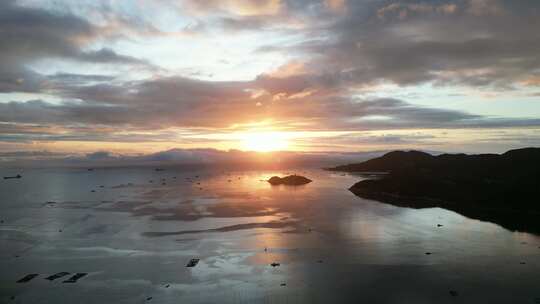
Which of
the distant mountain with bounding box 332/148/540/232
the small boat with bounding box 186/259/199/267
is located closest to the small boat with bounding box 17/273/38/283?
the small boat with bounding box 186/259/199/267

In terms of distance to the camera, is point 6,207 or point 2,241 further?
point 6,207

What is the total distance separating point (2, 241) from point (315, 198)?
74666mm

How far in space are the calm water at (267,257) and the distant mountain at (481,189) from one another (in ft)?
38.2

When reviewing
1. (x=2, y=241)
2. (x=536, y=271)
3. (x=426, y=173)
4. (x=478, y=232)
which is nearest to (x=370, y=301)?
(x=536, y=271)

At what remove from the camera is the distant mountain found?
78.3m

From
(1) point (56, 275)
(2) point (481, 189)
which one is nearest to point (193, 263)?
(1) point (56, 275)

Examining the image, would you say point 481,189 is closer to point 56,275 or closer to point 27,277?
point 56,275

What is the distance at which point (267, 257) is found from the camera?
44.8 m

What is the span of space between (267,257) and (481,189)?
74.8m

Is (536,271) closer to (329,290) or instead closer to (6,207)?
(329,290)

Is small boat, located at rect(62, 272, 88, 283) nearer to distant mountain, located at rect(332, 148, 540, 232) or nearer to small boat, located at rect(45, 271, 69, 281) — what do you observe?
small boat, located at rect(45, 271, 69, 281)

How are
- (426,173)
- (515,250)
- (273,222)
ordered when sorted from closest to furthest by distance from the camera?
(515,250) → (273,222) → (426,173)

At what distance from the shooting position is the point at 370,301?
103 ft

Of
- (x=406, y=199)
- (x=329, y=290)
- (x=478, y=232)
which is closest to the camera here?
(x=329, y=290)
